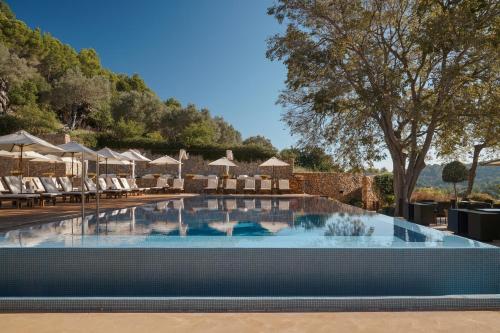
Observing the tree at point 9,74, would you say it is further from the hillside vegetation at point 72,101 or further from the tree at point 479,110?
the tree at point 479,110

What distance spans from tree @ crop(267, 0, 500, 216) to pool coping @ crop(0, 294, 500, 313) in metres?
7.62

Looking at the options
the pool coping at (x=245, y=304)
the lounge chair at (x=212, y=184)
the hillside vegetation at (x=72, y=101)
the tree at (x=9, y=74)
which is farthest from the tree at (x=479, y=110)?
the tree at (x=9, y=74)

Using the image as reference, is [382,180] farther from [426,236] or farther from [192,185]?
[426,236]

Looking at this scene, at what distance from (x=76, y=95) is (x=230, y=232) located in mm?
32399

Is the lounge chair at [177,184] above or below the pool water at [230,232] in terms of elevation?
above

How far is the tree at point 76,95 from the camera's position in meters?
35.2

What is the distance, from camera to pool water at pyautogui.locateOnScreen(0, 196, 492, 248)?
17.0 ft

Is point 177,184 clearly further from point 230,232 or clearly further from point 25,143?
point 230,232

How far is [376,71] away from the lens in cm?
1241

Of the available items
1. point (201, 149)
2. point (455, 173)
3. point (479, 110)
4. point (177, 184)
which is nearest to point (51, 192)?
point (177, 184)

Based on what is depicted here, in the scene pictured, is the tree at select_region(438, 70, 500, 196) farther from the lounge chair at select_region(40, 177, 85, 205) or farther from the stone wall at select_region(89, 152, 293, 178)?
the stone wall at select_region(89, 152, 293, 178)
